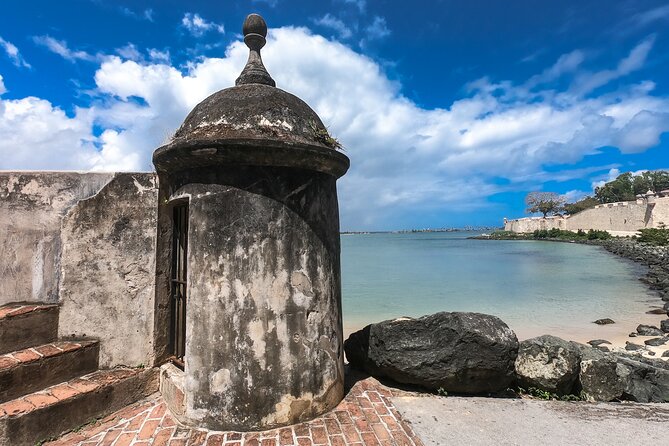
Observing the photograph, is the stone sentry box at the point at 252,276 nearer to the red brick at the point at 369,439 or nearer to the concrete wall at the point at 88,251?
the red brick at the point at 369,439

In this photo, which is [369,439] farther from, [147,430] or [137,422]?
[137,422]

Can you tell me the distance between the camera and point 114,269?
3898 mm

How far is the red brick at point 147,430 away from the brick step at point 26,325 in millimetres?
1283

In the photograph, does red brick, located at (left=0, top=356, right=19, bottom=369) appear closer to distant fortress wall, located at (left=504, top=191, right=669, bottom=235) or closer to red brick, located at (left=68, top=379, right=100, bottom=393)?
red brick, located at (left=68, top=379, right=100, bottom=393)

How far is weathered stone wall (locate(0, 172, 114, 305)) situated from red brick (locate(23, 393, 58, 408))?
3.00 ft

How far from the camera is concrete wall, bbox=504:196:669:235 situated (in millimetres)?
51062

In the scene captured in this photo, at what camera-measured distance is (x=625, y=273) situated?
24188mm

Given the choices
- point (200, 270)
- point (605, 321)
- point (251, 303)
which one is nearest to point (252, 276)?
point (251, 303)

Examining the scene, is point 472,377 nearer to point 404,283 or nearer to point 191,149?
point 191,149

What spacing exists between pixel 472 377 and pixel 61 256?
424 centimetres

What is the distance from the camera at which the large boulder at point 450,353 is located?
13.2 ft

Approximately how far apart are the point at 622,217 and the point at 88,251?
229 ft

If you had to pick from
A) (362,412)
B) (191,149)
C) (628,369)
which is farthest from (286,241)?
(628,369)

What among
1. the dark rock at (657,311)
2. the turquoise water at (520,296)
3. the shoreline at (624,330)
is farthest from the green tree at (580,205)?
the dark rock at (657,311)
